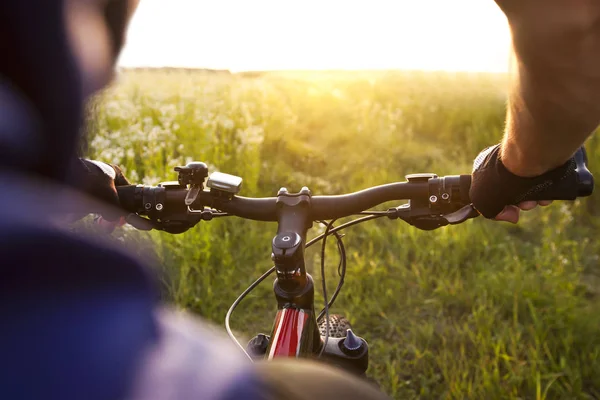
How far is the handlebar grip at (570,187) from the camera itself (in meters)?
1.45

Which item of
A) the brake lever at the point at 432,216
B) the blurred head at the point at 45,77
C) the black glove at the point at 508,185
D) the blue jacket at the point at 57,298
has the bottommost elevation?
the blue jacket at the point at 57,298

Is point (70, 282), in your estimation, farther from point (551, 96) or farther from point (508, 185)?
point (508, 185)

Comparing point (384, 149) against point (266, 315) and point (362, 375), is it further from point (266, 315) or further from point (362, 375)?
point (362, 375)

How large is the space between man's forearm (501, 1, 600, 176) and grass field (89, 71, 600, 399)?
1.90 meters

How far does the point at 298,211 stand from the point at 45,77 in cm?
103

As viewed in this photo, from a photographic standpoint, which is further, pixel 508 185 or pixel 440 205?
A: pixel 440 205

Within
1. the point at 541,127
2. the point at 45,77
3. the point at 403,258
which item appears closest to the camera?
the point at 45,77

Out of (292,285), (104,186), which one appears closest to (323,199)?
(292,285)

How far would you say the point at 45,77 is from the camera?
572 millimetres

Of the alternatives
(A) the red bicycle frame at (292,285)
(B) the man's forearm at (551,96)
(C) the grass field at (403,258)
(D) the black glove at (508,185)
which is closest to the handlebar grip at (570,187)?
(D) the black glove at (508,185)

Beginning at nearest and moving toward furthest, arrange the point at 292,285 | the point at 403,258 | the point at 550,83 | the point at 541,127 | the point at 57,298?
the point at 57,298, the point at 550,83, the point at 541,127, the point at 292,285, the point at 403,258

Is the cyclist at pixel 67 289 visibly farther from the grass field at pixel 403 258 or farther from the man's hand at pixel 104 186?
the grass field at pixel 403 258

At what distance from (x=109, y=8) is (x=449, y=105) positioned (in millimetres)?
6331

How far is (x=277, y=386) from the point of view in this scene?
1.77 ft
